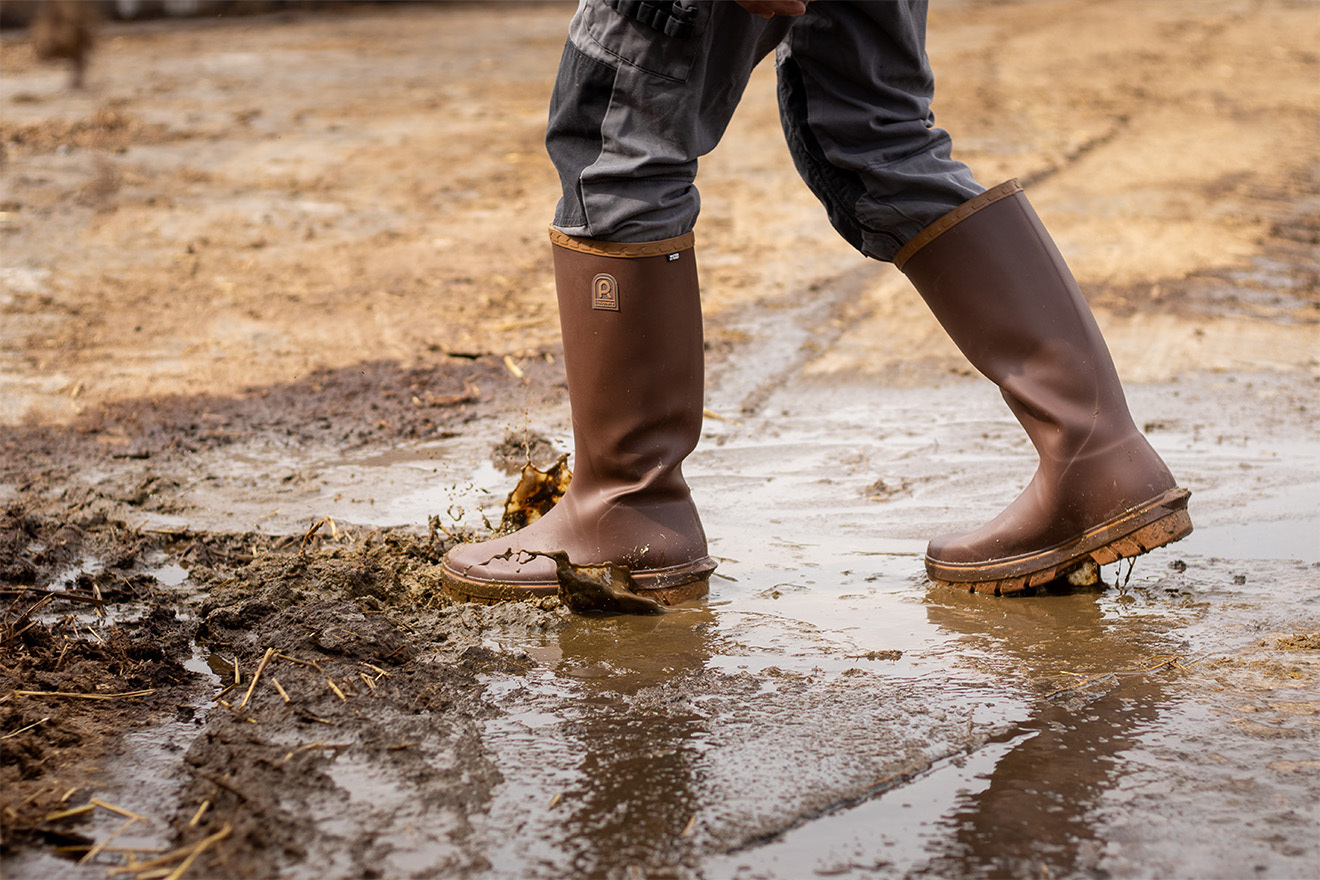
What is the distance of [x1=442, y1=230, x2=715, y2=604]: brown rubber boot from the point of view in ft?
5.82

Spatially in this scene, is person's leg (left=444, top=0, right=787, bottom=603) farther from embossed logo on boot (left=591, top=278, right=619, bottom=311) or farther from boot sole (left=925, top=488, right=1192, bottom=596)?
boot sole (left=925, top=488, right=1192, bottom=596)

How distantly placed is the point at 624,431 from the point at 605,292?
0.68 feet

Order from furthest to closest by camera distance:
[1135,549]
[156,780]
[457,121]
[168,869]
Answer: [457,121] < [1135,549] < [156,780] < [168,869]

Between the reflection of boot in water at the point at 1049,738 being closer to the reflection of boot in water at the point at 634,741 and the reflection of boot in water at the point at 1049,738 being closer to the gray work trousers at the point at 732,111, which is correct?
the reflection of boot in water at the point at 634,741

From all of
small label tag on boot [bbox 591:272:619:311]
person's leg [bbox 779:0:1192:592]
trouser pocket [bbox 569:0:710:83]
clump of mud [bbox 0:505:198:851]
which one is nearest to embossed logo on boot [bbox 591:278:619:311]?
small label tag on boot [bbox 591:272:619:311]

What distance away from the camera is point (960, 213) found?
5.97ft

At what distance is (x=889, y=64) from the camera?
1.83 meters

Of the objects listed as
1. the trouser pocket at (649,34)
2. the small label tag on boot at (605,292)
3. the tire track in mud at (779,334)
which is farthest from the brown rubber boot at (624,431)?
the tire track in mud at (779,334)

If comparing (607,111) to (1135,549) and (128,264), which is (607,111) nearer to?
(1135,549)

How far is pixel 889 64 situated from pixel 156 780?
1360 mm

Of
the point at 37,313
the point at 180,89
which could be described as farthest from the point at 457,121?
the point at 37,313

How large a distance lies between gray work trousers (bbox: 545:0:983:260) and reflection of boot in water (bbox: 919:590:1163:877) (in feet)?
1.95

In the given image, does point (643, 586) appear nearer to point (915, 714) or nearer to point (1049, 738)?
point (915, 714)

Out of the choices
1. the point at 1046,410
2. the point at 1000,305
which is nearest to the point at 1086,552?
the point at 1046,410
